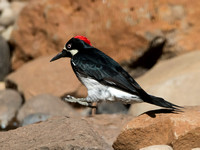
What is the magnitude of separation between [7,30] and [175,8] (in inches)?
203

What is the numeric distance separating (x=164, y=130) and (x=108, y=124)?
2.00 meters

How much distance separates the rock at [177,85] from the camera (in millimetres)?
7203

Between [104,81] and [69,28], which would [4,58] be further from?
[104,81]

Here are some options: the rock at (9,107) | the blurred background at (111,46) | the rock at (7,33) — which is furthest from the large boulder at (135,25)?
the rock at (7,33)

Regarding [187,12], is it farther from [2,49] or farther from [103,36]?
[2,49]

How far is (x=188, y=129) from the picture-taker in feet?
13.1

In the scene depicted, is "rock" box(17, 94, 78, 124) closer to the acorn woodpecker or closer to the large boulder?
the large boulder

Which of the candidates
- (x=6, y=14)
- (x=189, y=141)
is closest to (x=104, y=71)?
(x=189, y=141)

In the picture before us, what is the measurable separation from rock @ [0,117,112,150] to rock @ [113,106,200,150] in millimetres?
312

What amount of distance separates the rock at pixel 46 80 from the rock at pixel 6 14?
10.2 ft

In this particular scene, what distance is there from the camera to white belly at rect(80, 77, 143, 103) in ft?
13.6

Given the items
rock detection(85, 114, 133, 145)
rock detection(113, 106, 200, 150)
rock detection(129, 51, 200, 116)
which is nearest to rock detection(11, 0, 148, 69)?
rock detection(129, 51, 200, 116)

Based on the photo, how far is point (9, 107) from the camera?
28.8ft

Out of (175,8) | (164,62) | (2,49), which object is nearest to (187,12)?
(175,8)
